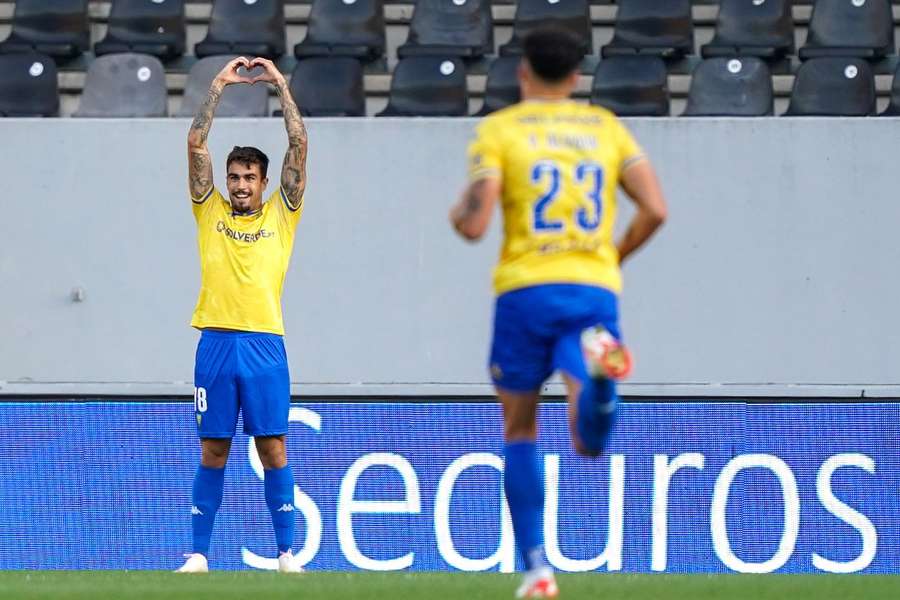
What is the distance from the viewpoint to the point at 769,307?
10.9 metres

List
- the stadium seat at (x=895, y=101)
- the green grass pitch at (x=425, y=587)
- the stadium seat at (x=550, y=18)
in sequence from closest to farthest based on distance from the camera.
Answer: the green grass pitch at (x=425, y=587) < the stadium seat at (x=895, y=101) < the stadium seat at (x=550, y=18)

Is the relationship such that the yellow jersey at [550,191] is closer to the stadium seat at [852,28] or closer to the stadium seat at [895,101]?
the stadium seat at [895,101]

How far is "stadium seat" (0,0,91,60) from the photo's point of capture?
1288cm

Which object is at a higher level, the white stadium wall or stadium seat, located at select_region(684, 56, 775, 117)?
stadium seat, located at select_region(684, 56, 775, 117)

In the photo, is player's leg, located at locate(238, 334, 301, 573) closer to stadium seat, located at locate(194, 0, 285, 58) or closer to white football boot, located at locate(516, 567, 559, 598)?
white football boot, located at locate(516, 567, 559, 598)

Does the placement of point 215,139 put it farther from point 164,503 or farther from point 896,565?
point 896,565

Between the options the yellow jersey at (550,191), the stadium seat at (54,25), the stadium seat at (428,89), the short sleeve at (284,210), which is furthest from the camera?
the stadium seat at (54,25)

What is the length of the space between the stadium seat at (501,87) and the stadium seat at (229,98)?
1.54 m

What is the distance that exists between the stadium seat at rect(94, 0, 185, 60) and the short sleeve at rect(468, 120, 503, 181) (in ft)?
25.8

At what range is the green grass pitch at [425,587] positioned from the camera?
6125mm

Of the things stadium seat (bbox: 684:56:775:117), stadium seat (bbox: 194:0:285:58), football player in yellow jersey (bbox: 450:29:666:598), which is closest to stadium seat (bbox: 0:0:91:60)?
stadium seat (bbox: 194:0:285:58)

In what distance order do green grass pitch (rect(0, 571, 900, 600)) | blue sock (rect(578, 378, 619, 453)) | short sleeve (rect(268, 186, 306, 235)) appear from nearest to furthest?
blue sock (rect(578, 378, 619, 453)), green grass pitch (rect(0, 571, 900, 600)), short sleeve (rect(268, 186, 306, 235))

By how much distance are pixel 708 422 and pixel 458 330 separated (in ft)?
7.02

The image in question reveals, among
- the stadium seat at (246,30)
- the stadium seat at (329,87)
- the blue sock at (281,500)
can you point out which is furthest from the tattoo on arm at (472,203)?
the stadium seat at (246,30)
